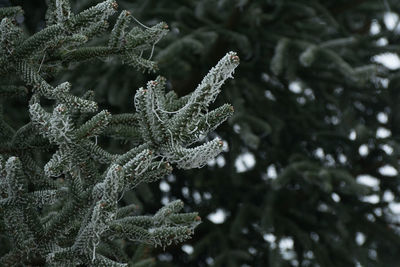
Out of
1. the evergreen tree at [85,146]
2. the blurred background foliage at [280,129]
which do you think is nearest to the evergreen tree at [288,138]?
the blurred background foliage at [280,129]

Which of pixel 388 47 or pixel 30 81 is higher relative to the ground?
pixel 30 81

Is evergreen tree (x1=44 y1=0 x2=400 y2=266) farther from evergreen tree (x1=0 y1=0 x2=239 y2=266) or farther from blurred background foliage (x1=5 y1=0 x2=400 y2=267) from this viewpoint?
evergreen tree (x1=0 y1=0 x2=239 y2=266)

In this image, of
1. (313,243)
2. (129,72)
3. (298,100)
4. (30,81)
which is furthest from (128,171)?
(298,100)

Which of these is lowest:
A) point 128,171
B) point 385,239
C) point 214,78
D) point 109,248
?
point 385,239

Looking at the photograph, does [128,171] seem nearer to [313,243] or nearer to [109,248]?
[109,248]

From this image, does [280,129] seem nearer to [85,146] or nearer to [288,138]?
[288,138]

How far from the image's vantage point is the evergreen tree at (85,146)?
1.35 meters

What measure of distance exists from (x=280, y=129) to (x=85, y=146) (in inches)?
86.3

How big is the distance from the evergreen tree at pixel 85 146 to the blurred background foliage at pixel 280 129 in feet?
4.60

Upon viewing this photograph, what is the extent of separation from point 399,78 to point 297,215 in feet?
3.56

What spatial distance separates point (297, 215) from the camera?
3545mm

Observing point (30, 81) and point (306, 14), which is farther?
point (306, 14)

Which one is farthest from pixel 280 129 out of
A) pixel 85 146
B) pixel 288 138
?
pixel 85 146

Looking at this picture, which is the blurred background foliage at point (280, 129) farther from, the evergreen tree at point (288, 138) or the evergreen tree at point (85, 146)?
the evergreen tree at point (85, 146)
